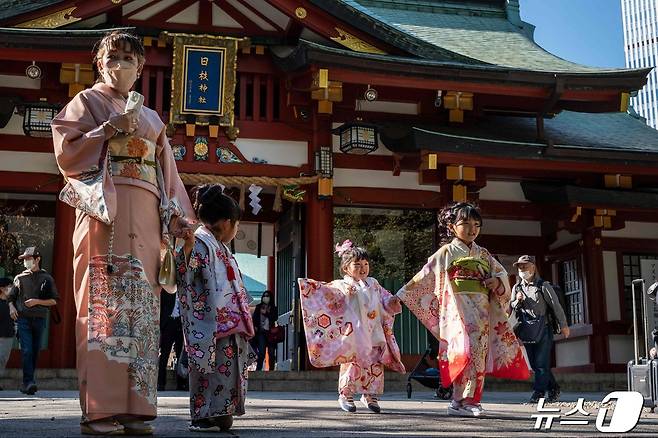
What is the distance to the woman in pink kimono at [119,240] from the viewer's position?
4203mm

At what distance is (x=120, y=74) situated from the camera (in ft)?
15.3

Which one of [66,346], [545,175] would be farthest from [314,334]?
[545,175]

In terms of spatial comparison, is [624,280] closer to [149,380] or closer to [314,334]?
[314,334]

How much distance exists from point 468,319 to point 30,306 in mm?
5315

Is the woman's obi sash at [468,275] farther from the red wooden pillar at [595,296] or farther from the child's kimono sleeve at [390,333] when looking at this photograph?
the red wooden pillar at [595,296]

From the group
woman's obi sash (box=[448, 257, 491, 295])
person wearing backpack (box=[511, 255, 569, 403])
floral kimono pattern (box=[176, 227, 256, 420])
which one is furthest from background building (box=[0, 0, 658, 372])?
floral kimono pattern (box=[176, 227, 256, 420])

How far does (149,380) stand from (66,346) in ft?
26.2

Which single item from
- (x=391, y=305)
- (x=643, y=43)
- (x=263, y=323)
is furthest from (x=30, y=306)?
(x=643, y=43)

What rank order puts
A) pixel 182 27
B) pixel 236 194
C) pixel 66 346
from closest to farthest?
1. pixel 66 346
2. pixel 182 27
3. pixel 236 194

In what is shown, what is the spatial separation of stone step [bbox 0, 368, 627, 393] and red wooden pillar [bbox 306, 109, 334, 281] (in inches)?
62.5

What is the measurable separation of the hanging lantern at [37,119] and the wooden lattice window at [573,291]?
9.31m

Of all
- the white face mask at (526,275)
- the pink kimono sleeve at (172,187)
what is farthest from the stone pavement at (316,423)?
the white face mask at (526,275)

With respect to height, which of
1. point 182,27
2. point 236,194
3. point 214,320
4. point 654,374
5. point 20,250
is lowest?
point 654,374

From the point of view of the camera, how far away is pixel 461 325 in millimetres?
6648
